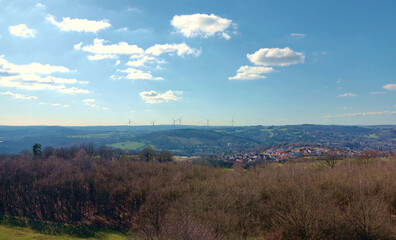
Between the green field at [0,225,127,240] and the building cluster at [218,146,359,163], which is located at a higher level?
the building cluster at [218,146,359,163]

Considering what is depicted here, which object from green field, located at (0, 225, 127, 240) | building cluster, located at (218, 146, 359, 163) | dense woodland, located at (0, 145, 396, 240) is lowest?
green field, located at (0, 225, 127, 240)

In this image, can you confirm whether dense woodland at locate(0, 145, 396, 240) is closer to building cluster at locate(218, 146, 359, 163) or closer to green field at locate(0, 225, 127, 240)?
green field at locate(0, 225, 127, 240)

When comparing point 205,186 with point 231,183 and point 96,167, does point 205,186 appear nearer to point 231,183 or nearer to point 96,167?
point 231,183

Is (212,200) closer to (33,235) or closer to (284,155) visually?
(33,235)

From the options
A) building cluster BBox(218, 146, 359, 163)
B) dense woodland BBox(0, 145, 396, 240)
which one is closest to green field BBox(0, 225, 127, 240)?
dense woodland BBox(0, 145, 396, 240)

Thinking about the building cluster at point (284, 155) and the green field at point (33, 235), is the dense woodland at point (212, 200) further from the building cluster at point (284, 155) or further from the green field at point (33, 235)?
the building cluster at point (284, 155)

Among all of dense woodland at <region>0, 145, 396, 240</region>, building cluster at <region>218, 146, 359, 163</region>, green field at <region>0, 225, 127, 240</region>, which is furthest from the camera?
building cluster at <region>218, 146, 359, 163</region>

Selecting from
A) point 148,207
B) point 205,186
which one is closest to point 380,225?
point 205,186
